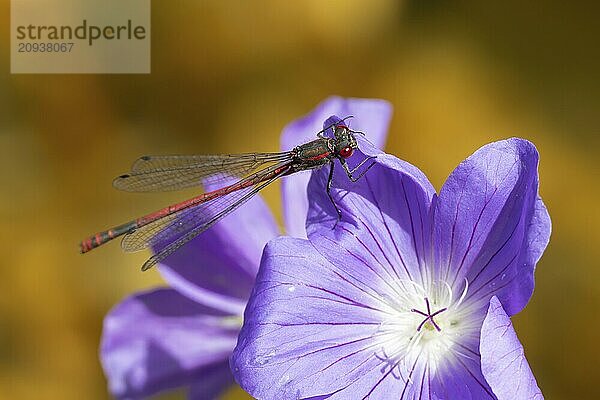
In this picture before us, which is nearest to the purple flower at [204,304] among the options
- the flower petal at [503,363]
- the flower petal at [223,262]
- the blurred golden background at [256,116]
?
the flower petal at [223,262]

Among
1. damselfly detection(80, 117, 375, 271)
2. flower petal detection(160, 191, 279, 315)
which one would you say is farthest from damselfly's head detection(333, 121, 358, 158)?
flower petal detection(160, 191, 279, 315)

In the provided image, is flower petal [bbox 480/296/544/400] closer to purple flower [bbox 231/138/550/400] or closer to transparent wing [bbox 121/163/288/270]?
purple flower [bbox 231/138/550/400]

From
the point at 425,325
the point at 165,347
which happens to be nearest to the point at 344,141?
the point at 425,325

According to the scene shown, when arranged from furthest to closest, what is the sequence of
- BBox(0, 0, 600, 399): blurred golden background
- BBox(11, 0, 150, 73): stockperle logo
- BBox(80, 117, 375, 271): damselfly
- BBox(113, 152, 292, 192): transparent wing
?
BBox(0, 0, 600, 399): blurred golden background < BBox(11, 0, 150, 73): stockperle logo < BBox(113, 152, 292, 192): transparent wing < BBox(80, 117, 375, 271): damselfly

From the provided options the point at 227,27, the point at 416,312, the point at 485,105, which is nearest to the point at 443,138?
the point at 485,105

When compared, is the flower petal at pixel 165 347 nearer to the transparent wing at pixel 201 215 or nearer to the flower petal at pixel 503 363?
the transparent wing at pixel 201 215

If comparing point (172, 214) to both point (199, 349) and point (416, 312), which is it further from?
point (416, 312)

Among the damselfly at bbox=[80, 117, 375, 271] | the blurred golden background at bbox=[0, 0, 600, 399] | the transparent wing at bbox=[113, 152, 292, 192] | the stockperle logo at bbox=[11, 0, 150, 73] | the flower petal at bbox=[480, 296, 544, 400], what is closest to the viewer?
the flower petal at bbox=[480, 296, 544, 400]
